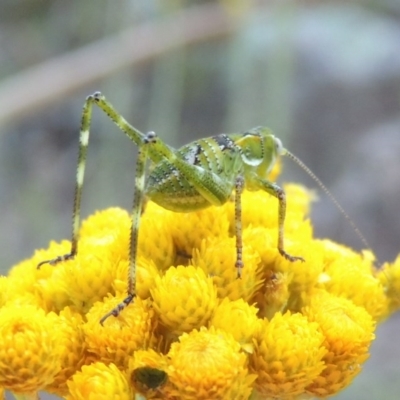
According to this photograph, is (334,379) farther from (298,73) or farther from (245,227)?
(298,73)

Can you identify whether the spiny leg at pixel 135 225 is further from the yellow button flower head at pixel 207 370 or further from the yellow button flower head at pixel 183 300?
the yellow button flower head at pixel 207 370

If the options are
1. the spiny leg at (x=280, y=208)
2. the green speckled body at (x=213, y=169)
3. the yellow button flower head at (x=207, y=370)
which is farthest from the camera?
the green speckled body at (x=213, y=169)

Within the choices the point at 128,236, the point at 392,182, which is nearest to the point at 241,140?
the point at 128,236

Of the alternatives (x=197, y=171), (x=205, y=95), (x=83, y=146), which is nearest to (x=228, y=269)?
(x=197, y=171)

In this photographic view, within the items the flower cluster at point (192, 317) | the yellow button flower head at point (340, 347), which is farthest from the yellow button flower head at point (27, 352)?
the yellow button flower head at point (340, 347)

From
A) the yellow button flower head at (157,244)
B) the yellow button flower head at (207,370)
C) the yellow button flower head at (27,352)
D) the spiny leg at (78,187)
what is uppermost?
the spiny leg at (78,187)

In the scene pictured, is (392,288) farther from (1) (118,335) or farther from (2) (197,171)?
(1) (118,335)

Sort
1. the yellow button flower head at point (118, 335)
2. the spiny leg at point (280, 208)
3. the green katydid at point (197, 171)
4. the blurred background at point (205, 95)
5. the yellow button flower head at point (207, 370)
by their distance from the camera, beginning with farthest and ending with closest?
1. the blurred background at point (205, 95)
2. the green katydid at point (197, 171)
3. the spiny leg at point (280, 208)
4. the yellow button flower head at point (118, 335)
5. the yellow button flower head at point (207, 370)
